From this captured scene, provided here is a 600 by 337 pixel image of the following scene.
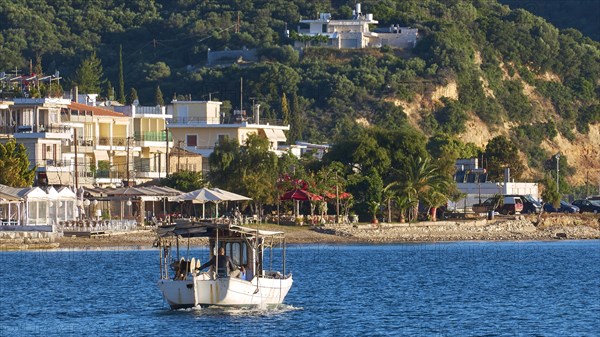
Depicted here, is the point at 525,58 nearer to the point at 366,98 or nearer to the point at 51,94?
the point at 366,98

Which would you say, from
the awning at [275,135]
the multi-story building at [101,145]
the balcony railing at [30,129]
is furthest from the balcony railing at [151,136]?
the balcony railing at [30,129]

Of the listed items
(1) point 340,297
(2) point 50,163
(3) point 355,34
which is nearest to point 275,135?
(2) point 50,163

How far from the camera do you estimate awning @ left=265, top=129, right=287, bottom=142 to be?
125331mm

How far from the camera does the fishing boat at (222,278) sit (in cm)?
4631

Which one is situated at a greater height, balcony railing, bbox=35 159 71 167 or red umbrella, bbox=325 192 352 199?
balcony railing, bbox=35 159 71 167

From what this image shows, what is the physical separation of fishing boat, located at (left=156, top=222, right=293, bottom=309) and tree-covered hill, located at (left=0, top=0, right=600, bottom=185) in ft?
323

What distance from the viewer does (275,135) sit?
127125 millimetres

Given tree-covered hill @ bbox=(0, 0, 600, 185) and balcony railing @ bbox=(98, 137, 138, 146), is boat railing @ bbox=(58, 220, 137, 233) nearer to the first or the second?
balcony railing @ bbox=(98, 137, 138, 146)

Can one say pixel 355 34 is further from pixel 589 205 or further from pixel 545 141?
pixel 589 205

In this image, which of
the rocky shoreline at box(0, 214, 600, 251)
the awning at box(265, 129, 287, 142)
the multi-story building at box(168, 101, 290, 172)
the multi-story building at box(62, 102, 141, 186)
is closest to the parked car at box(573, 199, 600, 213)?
the rocky shoreline at box(0, 214, 600, 251)

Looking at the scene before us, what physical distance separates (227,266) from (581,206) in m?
87.7

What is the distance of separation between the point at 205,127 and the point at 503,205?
25111 mm

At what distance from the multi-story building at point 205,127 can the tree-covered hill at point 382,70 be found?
22512 millimetres

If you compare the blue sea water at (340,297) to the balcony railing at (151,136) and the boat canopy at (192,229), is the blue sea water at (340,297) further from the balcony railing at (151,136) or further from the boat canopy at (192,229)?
the balcony railing at (151,136)
